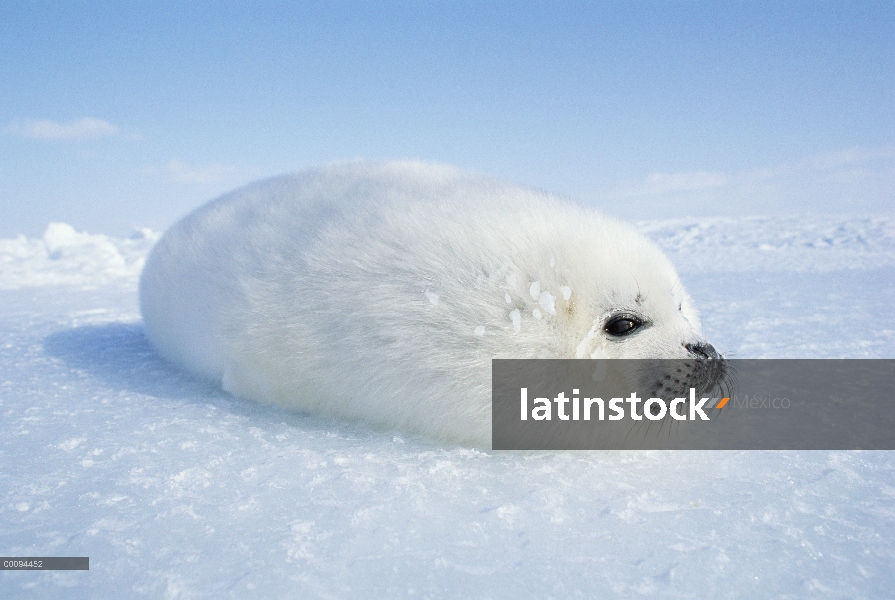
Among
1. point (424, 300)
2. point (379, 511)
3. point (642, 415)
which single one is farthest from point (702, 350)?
point (379, 511)

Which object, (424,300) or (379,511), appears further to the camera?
(424,300)

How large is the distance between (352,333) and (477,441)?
1.76 ft

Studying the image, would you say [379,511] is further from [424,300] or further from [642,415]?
[642,415]

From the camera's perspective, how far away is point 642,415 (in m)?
2.01

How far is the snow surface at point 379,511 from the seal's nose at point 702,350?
0.31 meters

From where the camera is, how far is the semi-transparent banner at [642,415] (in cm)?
192

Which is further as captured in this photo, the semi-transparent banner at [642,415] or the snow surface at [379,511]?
the semi-transparent banner at [642,415]

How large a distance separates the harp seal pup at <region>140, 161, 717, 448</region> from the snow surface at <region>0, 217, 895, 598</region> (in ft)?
0.49

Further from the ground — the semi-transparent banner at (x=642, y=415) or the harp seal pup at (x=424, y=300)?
the harp seal pup at (x=424, y=300)

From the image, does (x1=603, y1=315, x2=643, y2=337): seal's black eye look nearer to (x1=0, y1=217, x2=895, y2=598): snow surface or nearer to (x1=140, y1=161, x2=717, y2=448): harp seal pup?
(x1=140, y1=161, x2=717, y2=448): harp seal pup

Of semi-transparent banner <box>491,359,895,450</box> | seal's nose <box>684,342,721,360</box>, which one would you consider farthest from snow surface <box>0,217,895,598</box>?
seal's nose <box>684,342,721,360</box>

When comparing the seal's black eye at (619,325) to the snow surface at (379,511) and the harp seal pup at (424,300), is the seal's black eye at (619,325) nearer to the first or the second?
the harp seal pup at (424,300)

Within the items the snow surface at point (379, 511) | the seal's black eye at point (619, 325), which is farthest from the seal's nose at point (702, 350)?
the snow surface at point (379, 511)

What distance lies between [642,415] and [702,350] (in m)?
0.29
